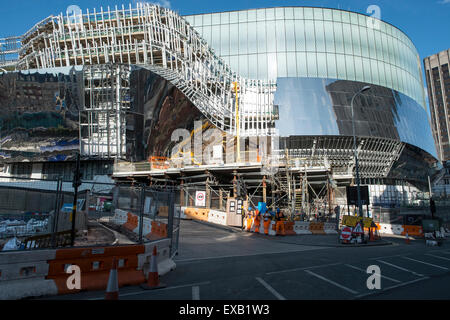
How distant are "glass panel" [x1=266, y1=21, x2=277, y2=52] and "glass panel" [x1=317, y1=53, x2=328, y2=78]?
662 cm

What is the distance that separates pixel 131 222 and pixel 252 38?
3990 centimetres

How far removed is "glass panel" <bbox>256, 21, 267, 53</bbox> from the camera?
4669cm

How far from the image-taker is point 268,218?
2025cm

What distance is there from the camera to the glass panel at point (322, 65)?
44.8 metres

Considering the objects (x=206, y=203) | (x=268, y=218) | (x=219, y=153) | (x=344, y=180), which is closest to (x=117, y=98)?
(x=219, y=153)

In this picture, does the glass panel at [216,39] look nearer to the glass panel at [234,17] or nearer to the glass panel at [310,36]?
the glass panel at [234,17]

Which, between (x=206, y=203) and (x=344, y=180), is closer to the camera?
(x=206, y=203)

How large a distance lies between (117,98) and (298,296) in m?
35.7

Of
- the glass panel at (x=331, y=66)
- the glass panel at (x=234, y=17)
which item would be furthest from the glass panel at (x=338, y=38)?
the glass panel at (x=234, y=17)

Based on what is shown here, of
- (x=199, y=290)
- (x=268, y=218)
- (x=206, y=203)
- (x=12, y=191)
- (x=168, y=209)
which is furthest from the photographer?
(x=206, y=203)

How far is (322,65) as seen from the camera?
149ft

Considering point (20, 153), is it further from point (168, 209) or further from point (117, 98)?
point (168, 209)

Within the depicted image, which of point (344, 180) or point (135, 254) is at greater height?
point (344, 180)
